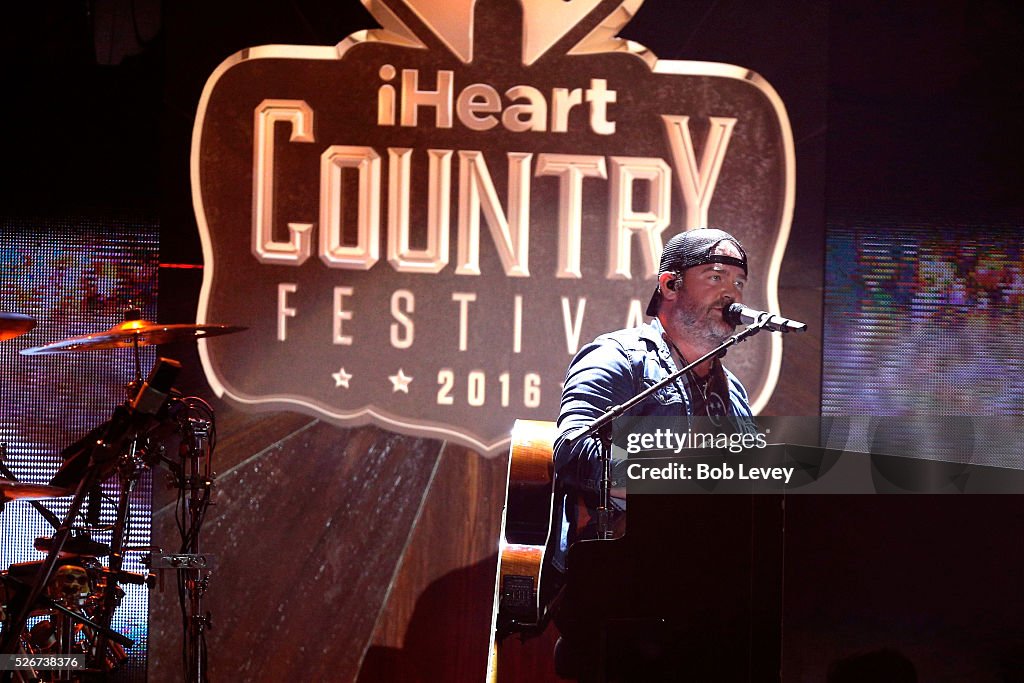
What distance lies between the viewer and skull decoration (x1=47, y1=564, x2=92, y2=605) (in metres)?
3.39

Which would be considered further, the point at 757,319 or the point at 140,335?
the point at 140,335

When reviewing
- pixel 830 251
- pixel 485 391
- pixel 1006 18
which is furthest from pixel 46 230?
pixel 1006 18

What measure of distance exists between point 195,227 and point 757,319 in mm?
2116

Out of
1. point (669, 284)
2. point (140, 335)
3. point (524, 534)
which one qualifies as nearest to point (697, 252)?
point (669, 284)

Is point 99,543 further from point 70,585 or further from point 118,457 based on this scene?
point 118,457

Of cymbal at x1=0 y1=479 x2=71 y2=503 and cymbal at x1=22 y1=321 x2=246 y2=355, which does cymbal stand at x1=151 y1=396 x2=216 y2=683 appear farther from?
cymbal at x1=0 y1=479 x2=71 y2=503

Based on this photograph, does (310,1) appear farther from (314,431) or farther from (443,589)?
(443,589)

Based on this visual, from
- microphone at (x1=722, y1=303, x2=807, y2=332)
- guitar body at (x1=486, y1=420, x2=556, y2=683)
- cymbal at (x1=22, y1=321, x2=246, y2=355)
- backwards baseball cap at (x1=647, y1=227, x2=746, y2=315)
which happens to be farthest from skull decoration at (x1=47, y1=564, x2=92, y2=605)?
microphone at (x1=722, y1=303, x2=807, y2=332)

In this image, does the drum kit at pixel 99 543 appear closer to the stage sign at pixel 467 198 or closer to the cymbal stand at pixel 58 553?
the cymbal stand at pixel 58 553

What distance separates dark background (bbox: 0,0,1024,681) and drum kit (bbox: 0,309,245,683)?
0.37 metres

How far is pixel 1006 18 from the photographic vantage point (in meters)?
3.93

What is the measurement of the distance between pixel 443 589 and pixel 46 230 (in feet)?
6.79

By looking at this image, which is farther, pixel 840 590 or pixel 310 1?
pixel 310 1

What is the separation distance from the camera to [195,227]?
3797 mm
